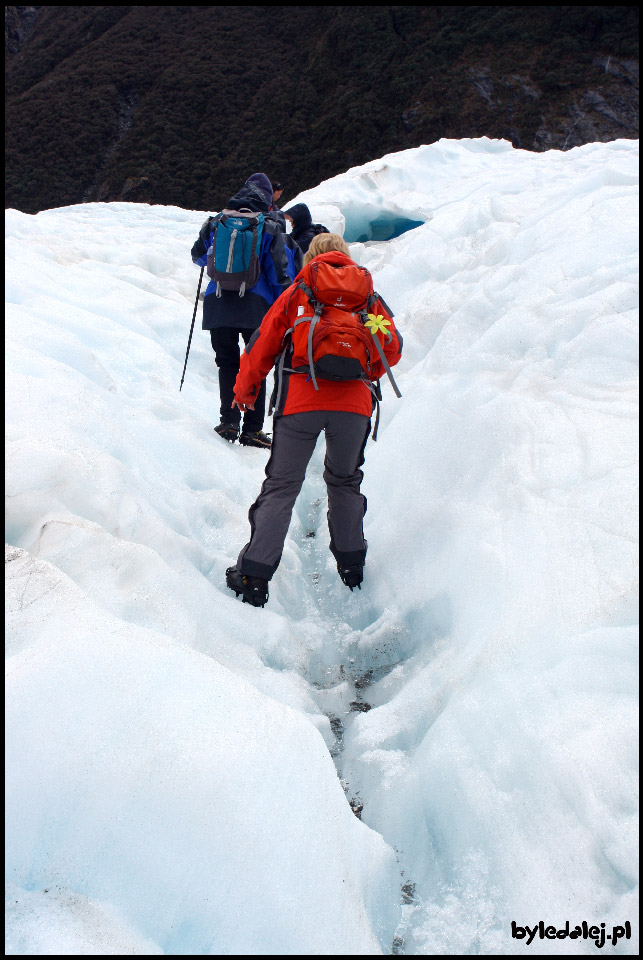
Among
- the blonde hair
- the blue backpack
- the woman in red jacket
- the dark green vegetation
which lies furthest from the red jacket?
the dark green vegetation

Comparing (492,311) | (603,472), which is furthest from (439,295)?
(603,472)

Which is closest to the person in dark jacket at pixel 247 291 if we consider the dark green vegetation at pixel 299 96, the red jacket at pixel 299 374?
the red jacket at pixel 299 374

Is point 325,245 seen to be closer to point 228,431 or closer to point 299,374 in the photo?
point 299,374

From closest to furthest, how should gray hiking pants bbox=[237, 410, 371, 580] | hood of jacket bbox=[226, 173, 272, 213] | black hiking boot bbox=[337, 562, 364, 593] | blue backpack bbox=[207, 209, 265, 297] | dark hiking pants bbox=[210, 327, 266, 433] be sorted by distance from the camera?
1. gray hiking pants bbox=[237, 410, 371, 580]
2. black hiking boot bbox=[337, 562, 364, 593]
3. blue backpack bbox=[207, 209, 265, 297]
4. hood of jacket bbox=[226, 173, 272, 213]
5. dark hiking pants bbox=[210, 327, 266, 433]

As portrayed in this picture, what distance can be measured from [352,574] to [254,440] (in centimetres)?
142

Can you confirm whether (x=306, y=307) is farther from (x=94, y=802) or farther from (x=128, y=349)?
(x=128, y=349)

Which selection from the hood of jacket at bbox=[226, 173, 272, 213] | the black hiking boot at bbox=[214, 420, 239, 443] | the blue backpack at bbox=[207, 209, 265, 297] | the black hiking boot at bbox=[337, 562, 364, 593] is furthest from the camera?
the black hiking boot at bbox=[214, 420, 239, 443]

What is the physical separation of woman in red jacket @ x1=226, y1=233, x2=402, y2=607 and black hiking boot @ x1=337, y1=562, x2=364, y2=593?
0.22 m

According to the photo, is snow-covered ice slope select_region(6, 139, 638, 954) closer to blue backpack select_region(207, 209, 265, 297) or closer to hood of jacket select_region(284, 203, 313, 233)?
blue backpack select_region(207, 209, 265, 297)

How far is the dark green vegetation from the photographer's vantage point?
84.1ft

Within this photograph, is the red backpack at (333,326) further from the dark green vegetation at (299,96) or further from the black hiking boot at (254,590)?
the dark green vegetation at (299,96)

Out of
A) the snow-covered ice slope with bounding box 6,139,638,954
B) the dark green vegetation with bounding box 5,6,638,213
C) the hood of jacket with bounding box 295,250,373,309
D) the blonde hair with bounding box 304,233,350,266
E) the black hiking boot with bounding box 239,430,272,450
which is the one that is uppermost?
the dark green vegetation with bounding box 5,6,638,213

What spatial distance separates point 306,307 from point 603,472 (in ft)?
4.15

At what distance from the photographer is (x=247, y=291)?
3.25 metres
